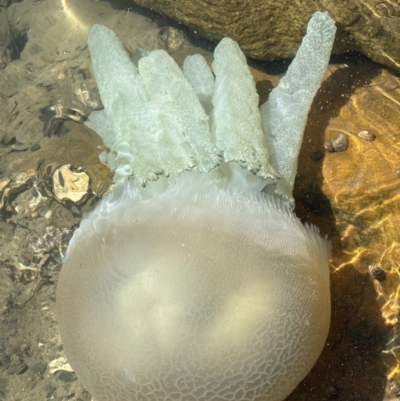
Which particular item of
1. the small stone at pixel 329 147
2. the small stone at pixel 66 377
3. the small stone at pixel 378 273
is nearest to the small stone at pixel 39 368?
the small stone at pixel 66 377

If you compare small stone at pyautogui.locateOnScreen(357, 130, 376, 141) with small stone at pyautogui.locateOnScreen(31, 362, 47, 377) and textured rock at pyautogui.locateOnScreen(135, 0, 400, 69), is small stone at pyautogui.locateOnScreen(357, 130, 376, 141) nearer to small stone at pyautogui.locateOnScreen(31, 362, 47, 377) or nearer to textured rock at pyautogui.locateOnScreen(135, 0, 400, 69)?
textured rock at pyautogui.locateOnScreen(135, 0, 400, 69)

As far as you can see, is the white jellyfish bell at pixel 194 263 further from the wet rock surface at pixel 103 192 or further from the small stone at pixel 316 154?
the wet rock surface at pixel 103 192

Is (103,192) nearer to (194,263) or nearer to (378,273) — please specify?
(194,263)

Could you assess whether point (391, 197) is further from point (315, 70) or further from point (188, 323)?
point (188, 323)

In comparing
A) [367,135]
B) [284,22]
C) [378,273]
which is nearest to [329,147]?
[367,135]

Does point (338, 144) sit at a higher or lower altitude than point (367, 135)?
lower

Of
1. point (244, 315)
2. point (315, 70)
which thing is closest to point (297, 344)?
point (244, 315)
